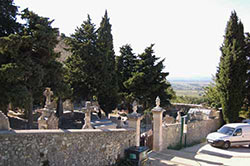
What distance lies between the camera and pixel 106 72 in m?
21.8

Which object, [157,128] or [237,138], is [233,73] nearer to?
[237,138]

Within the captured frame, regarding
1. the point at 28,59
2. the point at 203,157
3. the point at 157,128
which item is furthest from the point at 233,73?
the point at 28,59

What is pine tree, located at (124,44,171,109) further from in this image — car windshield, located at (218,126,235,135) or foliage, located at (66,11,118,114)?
car windshield, located at (218,126,235,135)

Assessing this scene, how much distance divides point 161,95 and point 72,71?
30.4ft

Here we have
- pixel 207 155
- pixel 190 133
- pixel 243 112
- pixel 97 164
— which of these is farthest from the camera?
pixel 243 112

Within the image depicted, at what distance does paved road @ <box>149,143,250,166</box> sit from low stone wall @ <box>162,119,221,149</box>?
938 mm

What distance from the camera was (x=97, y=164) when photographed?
27.7 ft

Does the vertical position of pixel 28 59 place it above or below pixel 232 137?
above

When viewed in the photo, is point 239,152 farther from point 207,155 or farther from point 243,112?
point 243,112

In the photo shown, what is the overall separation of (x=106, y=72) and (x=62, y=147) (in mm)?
14679

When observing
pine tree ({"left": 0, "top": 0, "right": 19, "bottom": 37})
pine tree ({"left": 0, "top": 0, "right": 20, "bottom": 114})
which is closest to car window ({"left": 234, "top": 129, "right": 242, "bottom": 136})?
pine tree ({"left": 0, "top": 0, "right": 20, "bottom": 114})

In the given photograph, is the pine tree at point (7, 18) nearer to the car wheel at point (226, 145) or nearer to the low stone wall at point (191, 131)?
the low stone wall at point (191, 131)

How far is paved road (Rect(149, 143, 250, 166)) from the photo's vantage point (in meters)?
10.5

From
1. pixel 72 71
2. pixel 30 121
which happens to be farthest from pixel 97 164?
pixel 72 71
